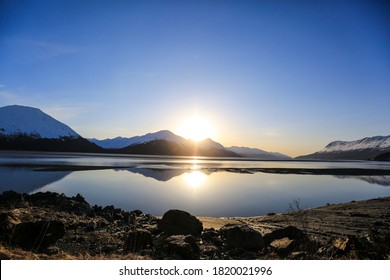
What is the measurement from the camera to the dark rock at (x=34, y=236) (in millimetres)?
5352

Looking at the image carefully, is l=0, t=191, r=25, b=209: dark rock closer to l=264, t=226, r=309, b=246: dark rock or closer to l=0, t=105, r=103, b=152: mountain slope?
l=264, t=226, r=309, b=246: dark rock

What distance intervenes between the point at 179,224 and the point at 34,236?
266 centimetres

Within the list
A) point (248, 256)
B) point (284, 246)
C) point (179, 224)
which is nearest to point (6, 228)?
point (179, 224)

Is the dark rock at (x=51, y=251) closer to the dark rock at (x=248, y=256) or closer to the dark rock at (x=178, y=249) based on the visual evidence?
the dark rock at (x=178, y=249)

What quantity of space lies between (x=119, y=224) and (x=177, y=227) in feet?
9.65

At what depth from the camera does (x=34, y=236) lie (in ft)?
18.1

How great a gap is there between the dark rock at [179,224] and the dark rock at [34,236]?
210cm

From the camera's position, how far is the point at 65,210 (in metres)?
11.0

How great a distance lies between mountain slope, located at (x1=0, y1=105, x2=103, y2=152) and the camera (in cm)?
7876

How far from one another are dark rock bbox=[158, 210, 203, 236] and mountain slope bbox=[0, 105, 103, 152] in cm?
6795

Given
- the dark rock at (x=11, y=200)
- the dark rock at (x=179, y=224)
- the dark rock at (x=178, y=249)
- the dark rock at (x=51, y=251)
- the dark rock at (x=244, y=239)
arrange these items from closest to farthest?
the dark rock at (x=178, y=249), the dark rock at (x=51, y=251), the dark rock at (x=244, y=239), the dark rock at (x=179, y=224), the dark rock at (x=11, y=200)

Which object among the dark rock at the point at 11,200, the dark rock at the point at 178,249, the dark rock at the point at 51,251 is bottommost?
the dark rock at the point at 11,200

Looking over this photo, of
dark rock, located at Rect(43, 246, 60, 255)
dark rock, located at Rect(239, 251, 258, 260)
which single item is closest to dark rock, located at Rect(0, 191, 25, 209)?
dark rock, located at Rect(43, 246, 60, 255)

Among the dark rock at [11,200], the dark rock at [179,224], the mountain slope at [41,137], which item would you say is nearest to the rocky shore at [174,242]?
the dark rock at [179,224]
